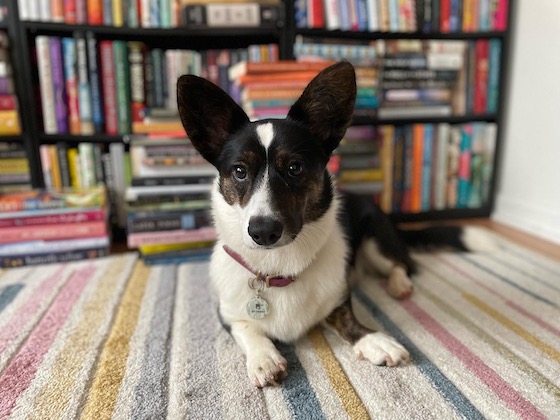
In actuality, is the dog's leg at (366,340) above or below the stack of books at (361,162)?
below

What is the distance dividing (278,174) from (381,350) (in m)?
0.49

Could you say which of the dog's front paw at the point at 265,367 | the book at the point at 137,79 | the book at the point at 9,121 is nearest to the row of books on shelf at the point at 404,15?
the book at the point at 137,79

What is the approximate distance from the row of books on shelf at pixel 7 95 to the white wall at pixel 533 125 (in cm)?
243

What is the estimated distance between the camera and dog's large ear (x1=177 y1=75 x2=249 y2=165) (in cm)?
96

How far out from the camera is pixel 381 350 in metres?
0.96

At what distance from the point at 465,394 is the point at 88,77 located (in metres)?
1.90

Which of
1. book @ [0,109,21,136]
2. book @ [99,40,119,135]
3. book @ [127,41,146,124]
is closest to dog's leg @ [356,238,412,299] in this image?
book @ [127,41,146,124]

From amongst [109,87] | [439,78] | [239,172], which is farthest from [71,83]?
[439,78]

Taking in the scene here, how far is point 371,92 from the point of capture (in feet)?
6.54

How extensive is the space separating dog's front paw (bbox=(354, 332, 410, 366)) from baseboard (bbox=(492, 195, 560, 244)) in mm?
1347

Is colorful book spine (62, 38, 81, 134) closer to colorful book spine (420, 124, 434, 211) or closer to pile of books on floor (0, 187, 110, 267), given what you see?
pile of books on floor (0, 187, 110, 267)

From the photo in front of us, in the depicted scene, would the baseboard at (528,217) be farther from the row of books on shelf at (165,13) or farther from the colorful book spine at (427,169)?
the row of books on shelf at (165,13)

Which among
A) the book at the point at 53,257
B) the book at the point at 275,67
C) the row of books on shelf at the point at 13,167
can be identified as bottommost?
the book at the point at 53,257

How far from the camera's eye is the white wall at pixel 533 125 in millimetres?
1879
